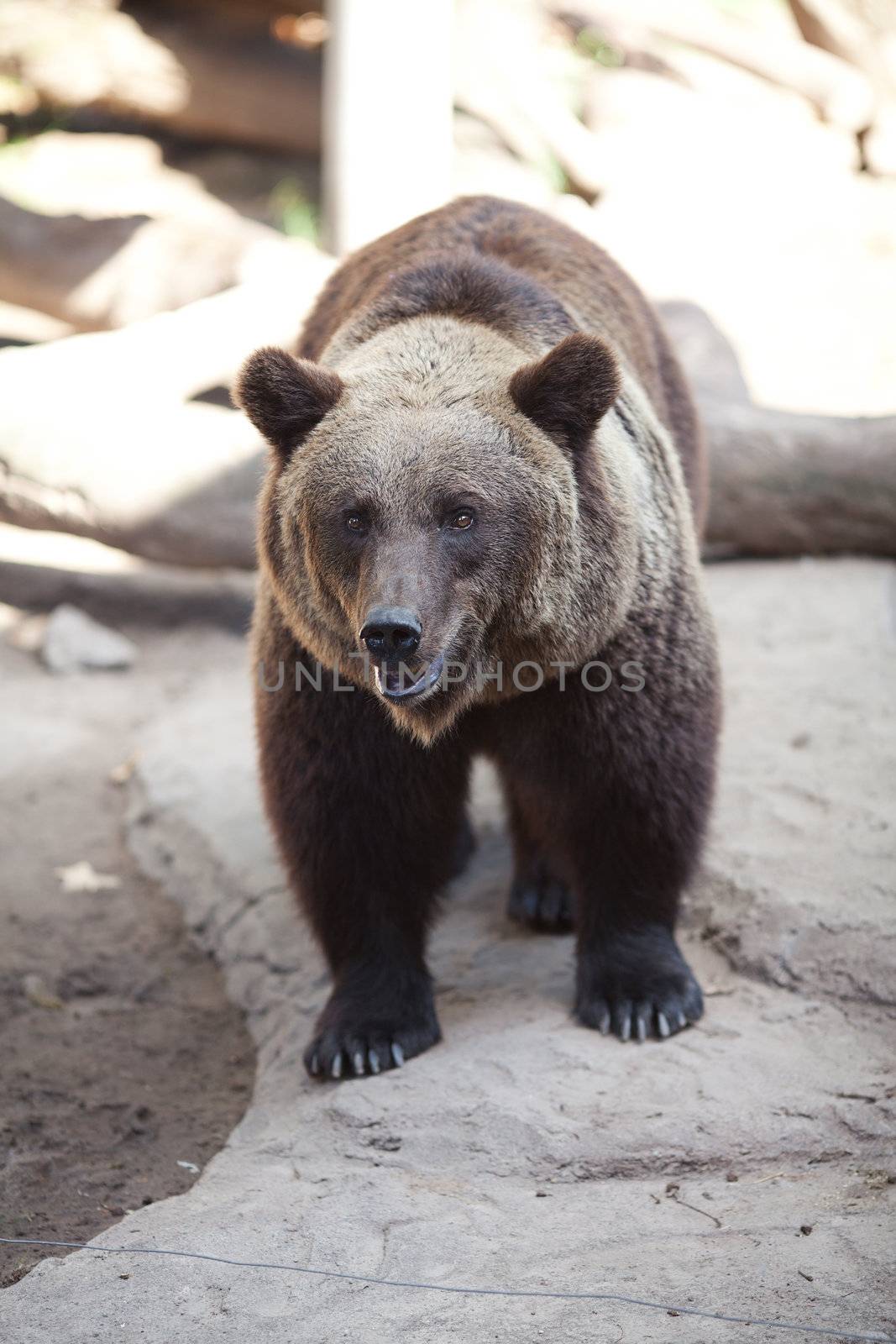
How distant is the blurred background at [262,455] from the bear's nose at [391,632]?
1509mm

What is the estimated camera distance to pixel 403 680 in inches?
140

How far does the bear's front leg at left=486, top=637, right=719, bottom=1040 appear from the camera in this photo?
13.9ft

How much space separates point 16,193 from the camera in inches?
503

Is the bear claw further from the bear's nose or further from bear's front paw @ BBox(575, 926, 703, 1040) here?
the bear's nose

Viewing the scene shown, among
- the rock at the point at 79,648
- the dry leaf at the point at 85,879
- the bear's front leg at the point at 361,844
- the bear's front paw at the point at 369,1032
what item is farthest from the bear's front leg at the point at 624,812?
the rock at the point at 79,648

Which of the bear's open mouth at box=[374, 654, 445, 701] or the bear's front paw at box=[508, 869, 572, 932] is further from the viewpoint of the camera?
the bear's front paw at box=[508, 869, 572, 932]

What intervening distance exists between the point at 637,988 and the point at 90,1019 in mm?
2164

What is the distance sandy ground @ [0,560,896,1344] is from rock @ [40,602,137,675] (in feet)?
6.68

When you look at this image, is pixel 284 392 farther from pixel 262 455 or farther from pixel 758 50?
pixel 758 50

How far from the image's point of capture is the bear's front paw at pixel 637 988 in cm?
441

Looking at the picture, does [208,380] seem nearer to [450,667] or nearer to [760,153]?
[450,667]

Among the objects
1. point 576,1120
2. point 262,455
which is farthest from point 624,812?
point 262,455

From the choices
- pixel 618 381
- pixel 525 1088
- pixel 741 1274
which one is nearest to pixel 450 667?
pixel 618 381

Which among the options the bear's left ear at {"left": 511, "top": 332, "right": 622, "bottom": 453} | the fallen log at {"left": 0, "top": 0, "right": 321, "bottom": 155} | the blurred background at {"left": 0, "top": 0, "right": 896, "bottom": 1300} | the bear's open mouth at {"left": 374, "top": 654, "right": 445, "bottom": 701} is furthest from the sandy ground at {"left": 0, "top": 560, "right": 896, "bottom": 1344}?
the fallen log at {"left": 0, "top": 0, "right": 321, "bottom": 155}
